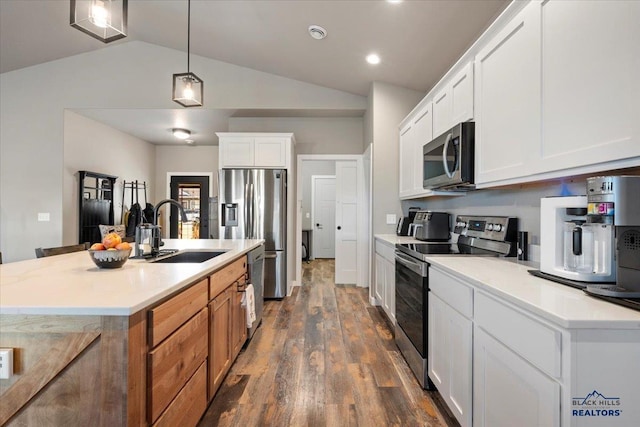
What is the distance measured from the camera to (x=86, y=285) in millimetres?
1219

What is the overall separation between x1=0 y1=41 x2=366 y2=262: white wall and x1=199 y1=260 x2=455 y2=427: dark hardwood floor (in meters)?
3.07

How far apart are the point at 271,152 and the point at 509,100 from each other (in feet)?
10.6

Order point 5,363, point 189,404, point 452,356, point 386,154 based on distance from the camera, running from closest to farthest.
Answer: point 5,363 → point 189,404 → point 452,356 → point 386,154

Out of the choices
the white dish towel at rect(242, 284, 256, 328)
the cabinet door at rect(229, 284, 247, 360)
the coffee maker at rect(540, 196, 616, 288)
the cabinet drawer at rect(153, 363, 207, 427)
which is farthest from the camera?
the white dish towel at rect(242, 284, 256, 328)

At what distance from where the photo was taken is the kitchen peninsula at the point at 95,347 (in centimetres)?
98

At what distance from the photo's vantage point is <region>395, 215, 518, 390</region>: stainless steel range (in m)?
2.01

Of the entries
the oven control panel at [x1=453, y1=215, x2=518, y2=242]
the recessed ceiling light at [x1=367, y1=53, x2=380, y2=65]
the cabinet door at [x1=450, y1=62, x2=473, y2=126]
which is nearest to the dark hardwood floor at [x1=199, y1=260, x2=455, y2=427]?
the oven control panel at [x1=453, y1=215, x2=518, y2=242]

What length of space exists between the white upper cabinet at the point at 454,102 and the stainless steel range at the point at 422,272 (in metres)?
0.78

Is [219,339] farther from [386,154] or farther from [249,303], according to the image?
[386,154]

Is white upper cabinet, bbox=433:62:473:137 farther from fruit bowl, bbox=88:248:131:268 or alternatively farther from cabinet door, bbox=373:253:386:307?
fruit bowl, bbox=88:248:131:268

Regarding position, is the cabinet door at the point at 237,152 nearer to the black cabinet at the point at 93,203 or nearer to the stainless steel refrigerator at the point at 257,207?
the stainless steel refrigerator at the point at 257,207

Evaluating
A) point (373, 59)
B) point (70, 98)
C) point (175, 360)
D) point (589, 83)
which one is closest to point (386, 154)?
point (373, 59)

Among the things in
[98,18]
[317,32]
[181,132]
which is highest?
[317,32]

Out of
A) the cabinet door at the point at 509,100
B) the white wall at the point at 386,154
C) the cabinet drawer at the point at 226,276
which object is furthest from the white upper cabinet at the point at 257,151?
the cabinet door at the point at 509,100
